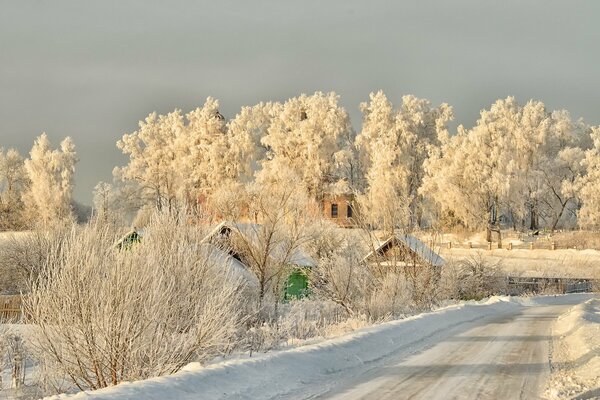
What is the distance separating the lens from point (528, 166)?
7788 centimetres

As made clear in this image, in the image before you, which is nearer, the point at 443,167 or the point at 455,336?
the point at 455,336

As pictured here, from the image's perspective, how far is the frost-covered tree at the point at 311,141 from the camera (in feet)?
257

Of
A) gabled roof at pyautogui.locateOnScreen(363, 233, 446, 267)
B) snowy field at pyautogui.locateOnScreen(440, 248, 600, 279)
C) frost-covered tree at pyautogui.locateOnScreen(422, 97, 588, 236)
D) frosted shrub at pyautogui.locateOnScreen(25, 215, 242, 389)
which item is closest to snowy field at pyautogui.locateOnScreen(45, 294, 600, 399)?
→ frosted shrub at pyautogui.locateOnScreen(25, 215, 242, 389)

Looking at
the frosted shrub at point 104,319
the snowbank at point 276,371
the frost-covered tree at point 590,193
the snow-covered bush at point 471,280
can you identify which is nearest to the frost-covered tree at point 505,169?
the frost-covered tree at point 590,193

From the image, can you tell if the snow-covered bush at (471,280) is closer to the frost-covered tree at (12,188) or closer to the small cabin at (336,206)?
the small cabin at (336,206)

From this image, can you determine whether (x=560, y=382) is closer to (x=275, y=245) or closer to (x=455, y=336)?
(x=455, y=336)

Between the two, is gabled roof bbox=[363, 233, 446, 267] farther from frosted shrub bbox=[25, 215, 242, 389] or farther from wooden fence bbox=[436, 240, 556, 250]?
wooden fence bbox=[436, 240, 556, 250]

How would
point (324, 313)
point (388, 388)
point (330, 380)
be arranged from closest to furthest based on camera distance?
point (388, 388) → point (330, 380) → point (324, 313)

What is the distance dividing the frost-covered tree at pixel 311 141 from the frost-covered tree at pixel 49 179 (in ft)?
84.3

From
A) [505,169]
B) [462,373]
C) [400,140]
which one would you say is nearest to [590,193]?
[505,169]

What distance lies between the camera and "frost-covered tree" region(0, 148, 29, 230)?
85000mm

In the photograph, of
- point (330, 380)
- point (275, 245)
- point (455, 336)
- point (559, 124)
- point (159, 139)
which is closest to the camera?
point (330, 380)

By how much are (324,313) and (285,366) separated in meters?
18.0

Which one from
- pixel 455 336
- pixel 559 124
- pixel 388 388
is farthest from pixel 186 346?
pixel 559 124
